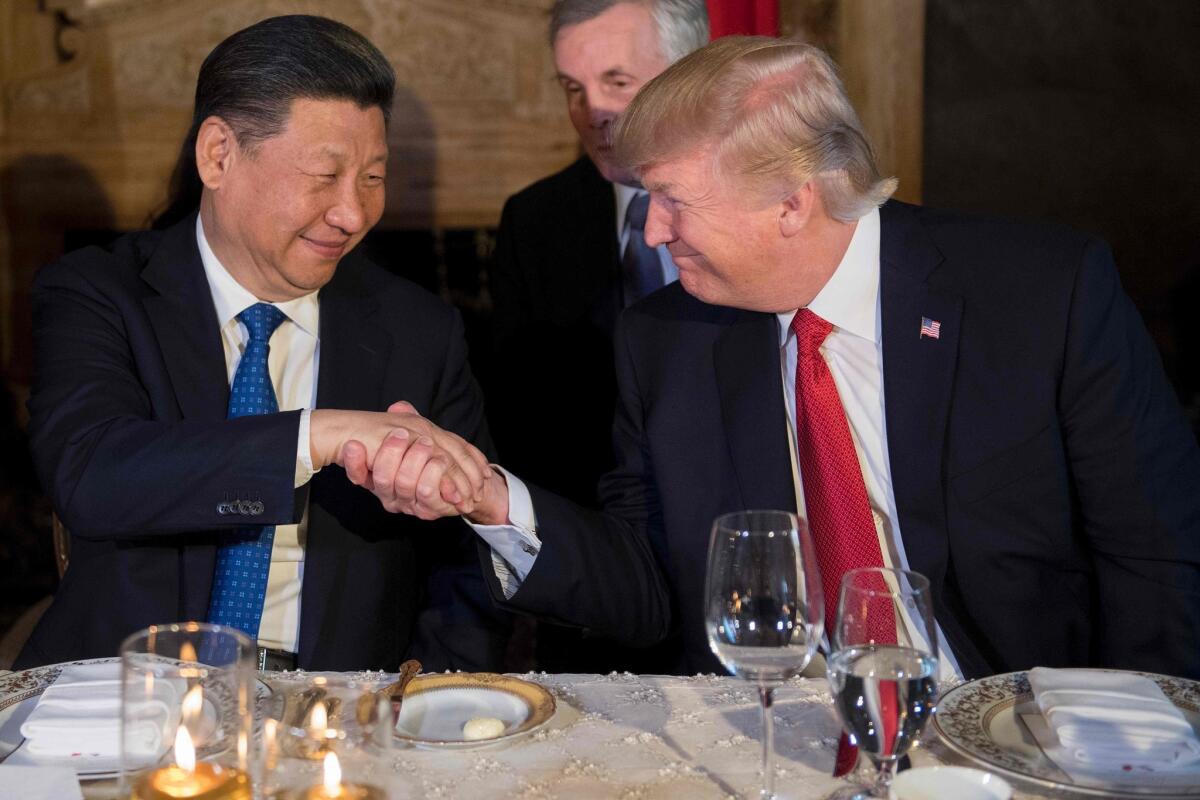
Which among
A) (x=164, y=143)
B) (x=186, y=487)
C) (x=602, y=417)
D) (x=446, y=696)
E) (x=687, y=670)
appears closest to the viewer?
(x=446, y=696)

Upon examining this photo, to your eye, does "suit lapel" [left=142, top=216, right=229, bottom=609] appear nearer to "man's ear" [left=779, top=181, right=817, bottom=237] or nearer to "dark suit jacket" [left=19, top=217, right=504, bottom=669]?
"dark suit jacket" [left=19, top=217, right=504, bottom=669]

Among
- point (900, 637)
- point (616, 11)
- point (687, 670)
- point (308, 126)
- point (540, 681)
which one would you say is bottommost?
point (687, 670)

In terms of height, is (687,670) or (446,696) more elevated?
(446,696)

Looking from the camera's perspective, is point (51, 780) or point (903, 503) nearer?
point (51, 780)

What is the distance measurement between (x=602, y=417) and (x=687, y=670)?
960 mm

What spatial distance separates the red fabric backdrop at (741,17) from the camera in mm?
3375

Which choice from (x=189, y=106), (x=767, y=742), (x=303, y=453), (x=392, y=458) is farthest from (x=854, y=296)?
(x=189, y=106)

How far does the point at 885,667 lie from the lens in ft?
4.10

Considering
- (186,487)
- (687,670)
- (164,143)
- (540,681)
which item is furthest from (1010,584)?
(164,143)

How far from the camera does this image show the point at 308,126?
2213 millimetres

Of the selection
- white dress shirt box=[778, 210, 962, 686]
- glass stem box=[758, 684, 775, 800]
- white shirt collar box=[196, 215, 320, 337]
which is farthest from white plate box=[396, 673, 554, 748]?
white shirt collar box=[196, 215, 320, 337]

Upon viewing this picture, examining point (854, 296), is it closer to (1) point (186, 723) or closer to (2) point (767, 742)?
(2) point (767, 742)

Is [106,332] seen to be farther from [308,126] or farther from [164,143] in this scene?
[164,143]

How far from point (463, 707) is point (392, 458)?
48 cm
